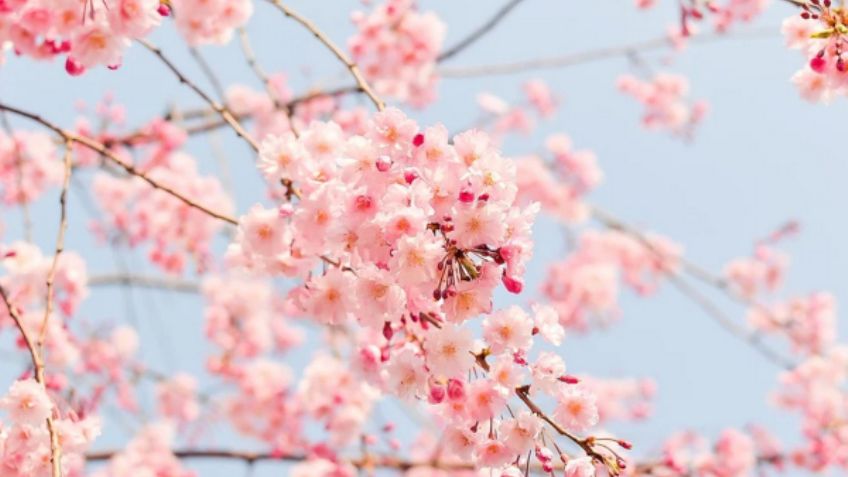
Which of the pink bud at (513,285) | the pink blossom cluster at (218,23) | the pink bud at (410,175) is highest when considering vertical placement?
the pink blossom cluster at (218,23)

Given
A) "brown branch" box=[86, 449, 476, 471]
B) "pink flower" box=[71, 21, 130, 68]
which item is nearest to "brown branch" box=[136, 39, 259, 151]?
"pink flower" box=[71, 21, 130, 68]

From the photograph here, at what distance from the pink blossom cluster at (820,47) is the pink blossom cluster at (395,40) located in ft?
8.77

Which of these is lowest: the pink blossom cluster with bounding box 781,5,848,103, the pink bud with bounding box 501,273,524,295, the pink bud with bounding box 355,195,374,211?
the pink bud with bounding box 501,273,524,295

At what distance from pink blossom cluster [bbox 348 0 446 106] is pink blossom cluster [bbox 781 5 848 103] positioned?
267 cm

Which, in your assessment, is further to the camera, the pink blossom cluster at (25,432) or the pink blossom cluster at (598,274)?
the pink blossom cluster at (598,274)

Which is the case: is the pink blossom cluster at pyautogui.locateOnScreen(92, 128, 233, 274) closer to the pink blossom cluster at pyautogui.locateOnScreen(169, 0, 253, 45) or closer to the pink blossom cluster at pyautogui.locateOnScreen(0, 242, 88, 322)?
the pink blossom cluster at pyautogui.locateOnScreen(0, 242, 88, 322)

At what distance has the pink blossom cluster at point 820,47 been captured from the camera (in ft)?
7.85

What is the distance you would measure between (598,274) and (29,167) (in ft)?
17.6

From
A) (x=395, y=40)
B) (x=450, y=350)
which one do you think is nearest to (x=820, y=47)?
(x=450, y=350)

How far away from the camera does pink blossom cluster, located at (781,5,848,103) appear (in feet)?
7.85

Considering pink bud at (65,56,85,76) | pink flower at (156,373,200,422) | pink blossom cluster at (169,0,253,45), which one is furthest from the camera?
pink flower at (156,373,200,422)

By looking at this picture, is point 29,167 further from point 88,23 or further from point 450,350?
point 450,350

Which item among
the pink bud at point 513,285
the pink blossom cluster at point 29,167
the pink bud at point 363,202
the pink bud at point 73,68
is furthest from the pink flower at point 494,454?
the pink blossom cluster at point 29,167

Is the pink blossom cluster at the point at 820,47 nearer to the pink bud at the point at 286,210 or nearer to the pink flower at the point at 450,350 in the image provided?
the pink flower at the point at 450,350
